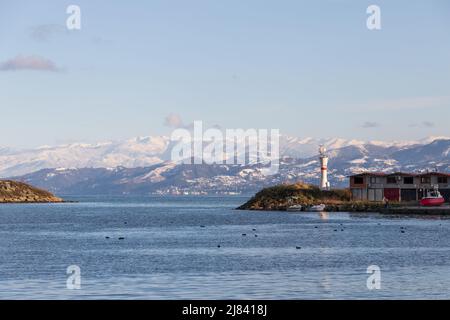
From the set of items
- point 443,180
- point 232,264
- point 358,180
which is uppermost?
point 443,180

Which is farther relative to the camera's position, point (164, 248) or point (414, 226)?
point (414, 226)

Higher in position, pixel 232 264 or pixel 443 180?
pixel 443 180

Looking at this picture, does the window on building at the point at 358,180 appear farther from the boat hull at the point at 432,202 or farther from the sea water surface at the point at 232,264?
the sea water surface at the point at 232,264

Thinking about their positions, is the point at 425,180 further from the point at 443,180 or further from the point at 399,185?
the point at 399,185

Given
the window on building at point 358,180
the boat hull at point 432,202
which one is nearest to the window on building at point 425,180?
the boat hull at point 432,202

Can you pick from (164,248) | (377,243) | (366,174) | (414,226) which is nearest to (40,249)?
(164,248)

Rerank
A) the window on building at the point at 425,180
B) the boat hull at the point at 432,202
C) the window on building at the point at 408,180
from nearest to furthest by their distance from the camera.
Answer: the boat hull at the point at 432,202
the window on building at the point at 425,180
the window on building at the point at 408,180

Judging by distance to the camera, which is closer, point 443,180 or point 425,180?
point 425,180

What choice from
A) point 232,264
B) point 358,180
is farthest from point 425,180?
point 232,264

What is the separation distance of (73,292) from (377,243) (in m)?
54.3

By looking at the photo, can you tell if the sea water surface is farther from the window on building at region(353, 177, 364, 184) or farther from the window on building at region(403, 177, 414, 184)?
the window on building at region(353, 177, 364, 184)

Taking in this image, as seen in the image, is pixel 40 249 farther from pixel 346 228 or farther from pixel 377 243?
pixel 346 228

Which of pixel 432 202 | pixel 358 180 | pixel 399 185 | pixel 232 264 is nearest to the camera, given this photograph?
pixel 232 264
